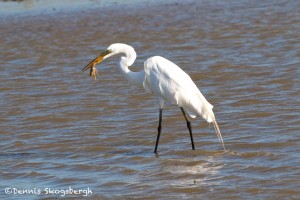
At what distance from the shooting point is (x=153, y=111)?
944cm

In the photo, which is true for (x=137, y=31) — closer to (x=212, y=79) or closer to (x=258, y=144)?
(x=212, y=79)

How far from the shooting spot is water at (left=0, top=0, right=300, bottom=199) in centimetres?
664

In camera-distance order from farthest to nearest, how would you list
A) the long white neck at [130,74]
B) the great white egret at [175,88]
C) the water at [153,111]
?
the long white neck at [130,74] → the great white egret at [175,88] → the water at [153,111]

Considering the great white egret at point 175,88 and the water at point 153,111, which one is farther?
the great white egret at point 175,88

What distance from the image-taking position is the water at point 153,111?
6637 millimetres

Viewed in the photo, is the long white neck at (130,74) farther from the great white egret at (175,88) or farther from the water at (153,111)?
the water at (153,111)

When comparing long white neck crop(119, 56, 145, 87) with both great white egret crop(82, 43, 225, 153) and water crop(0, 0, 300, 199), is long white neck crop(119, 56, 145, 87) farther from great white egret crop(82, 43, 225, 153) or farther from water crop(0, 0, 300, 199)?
water crop(0, 0, 300, 199)

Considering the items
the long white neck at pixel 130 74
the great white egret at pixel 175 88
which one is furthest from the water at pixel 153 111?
the long white neck at pixel 130 74

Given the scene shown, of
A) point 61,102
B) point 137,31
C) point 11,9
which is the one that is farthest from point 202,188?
point 11,9

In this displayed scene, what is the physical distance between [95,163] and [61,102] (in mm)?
3056

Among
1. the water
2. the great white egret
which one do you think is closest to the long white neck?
the great white egret

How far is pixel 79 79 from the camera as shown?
11688 mm

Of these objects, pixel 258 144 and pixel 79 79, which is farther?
pixel 79 79

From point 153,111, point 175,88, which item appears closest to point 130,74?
point 175,88
